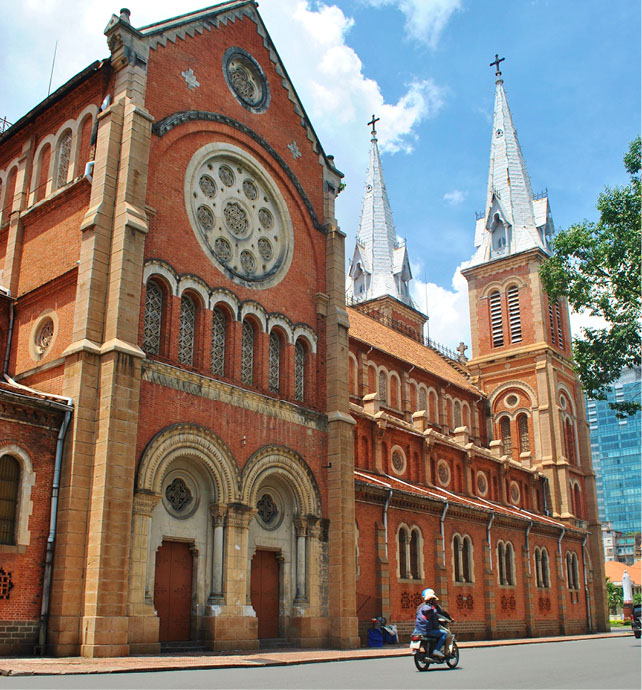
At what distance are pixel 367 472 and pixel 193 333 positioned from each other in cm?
1440

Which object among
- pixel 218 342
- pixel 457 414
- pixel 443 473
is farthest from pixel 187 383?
pixel 457 414

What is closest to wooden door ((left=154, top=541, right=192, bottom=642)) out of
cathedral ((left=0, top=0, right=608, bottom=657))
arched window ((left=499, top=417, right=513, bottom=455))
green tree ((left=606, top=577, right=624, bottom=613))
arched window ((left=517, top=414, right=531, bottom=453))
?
cathedral ((left=0, top=0, right=608, bottom=657))

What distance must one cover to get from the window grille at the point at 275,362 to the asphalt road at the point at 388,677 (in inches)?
380

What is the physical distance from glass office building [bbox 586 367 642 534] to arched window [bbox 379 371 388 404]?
484 ft

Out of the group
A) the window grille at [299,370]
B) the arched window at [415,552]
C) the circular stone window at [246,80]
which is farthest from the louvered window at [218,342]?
the arched window at [415,552]

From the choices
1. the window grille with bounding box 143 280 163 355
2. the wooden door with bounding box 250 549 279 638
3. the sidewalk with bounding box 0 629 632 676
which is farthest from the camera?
the wooden door with bounding box 250 549 279 638

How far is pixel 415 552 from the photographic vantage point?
110ft

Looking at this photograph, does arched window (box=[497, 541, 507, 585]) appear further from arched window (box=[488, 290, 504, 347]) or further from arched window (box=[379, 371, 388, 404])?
arched window (box=[488, 290, 504, 347])

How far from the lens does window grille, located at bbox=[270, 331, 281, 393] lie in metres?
25.7

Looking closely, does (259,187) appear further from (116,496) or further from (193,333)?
(116,496)

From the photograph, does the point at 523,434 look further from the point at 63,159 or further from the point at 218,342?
the point at 63,159

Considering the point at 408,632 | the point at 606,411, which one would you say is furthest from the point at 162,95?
the point at 606,411

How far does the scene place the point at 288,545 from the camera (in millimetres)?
24516

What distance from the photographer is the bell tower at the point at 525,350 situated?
52.9 metres
